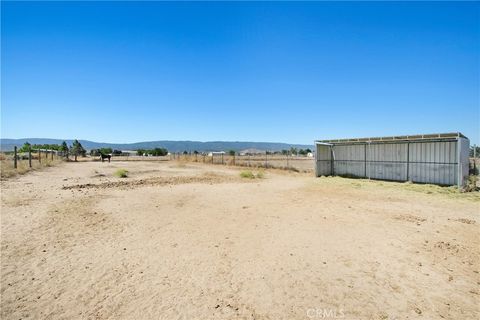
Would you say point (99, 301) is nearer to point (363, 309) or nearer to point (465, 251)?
point (363, 309)

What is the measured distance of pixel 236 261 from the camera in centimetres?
591

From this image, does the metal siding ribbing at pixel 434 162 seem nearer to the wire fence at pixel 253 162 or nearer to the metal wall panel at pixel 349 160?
the metal wall panel at pixel 349 160

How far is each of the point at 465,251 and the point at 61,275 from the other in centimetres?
778

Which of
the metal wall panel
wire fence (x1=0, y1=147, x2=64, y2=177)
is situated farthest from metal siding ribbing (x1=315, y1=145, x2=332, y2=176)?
Result: wire fence (x1=0, y1=147, x2=64, y2=177)

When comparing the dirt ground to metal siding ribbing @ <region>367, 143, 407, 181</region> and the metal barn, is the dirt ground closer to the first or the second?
the metal barn

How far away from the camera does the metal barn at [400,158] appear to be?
16938 millimetres

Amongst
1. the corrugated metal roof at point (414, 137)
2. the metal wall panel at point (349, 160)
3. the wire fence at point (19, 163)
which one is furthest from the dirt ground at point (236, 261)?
the metal wall panel at point (349, 160)

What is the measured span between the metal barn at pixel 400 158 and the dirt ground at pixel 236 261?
7.14m

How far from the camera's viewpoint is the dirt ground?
4301 mm

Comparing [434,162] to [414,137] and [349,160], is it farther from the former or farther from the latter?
[349,160]

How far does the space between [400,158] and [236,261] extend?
1811cm

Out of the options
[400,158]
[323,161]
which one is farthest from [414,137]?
[323,161]

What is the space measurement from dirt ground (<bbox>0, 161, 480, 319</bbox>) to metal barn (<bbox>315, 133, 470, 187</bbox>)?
7142 millimetres

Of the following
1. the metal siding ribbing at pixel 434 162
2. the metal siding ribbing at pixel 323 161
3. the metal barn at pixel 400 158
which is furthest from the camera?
the metal siding ribbing at pixel 323 161
